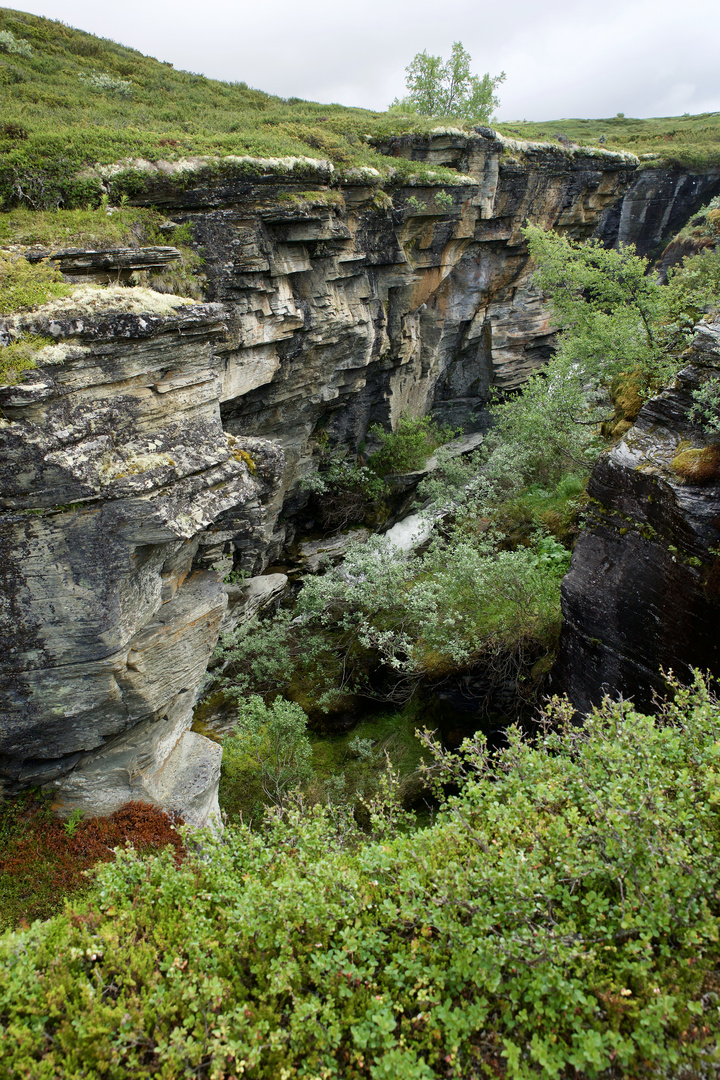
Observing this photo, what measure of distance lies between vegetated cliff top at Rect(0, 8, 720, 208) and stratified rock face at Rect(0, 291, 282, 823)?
31.8 feet

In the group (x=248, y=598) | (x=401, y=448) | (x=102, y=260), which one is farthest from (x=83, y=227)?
(x=401, y=448)

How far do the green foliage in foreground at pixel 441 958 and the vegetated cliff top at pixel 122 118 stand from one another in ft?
58.5

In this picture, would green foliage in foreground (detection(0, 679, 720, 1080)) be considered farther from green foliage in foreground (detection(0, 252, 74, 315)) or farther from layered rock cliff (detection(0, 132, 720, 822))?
green foliage in foreground (detection(0, 252, 74, 315))

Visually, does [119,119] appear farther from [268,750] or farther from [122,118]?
[268,750]

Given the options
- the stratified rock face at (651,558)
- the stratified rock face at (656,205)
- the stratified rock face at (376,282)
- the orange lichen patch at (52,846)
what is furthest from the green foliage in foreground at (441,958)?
the stratified rock face at (656,205)

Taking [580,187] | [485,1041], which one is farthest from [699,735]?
[580,187]

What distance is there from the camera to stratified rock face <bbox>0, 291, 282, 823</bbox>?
311 inches

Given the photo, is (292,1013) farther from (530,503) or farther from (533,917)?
(530,503)

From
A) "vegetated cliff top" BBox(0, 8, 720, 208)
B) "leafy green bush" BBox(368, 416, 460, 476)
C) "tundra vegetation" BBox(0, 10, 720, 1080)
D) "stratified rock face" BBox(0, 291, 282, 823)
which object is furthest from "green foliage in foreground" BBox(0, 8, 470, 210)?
"leafy green bush" BBox(368, 416, 460, 476)

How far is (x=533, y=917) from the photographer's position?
178 inches

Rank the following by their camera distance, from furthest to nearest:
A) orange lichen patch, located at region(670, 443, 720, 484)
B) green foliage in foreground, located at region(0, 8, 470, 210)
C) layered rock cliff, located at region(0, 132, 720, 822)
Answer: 1. green foliage in foreground, located at region(0, 8, 470, 210)
2. orange lichen patch, located at region(670, 443, 720, 484)
3. layered rock cliff, located at region(0, 132, 720, 822)

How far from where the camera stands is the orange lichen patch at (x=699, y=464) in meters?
8.52

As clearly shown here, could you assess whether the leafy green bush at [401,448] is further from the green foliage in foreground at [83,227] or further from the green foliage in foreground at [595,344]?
the green foliage in foreground at [83,227]

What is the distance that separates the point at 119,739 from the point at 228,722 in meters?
6.21
